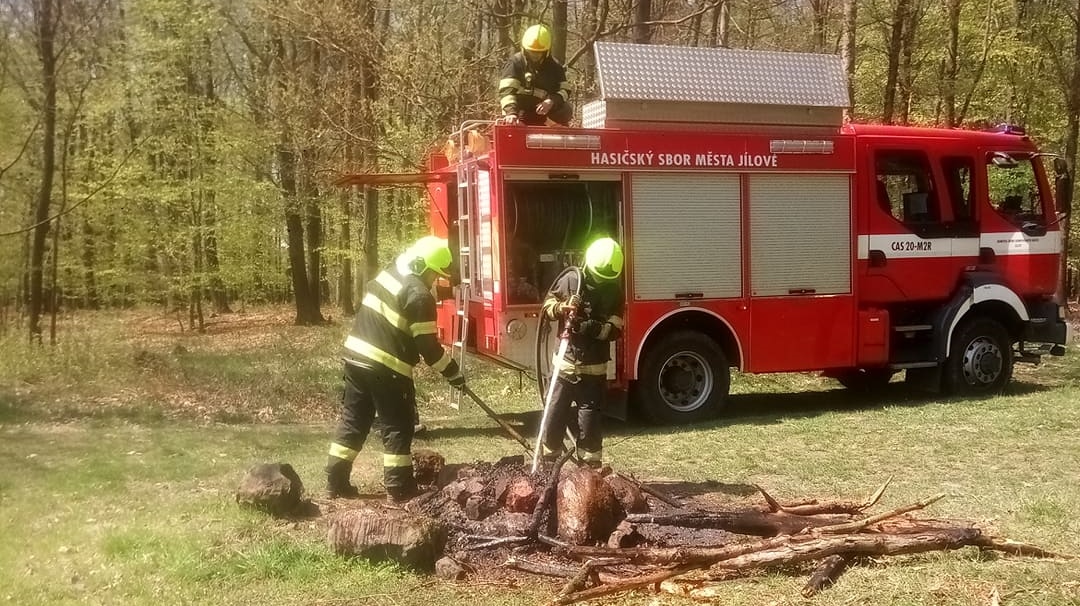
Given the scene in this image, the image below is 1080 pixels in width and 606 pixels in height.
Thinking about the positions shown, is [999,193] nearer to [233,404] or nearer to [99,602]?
[233,404]

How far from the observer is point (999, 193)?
9688 mm

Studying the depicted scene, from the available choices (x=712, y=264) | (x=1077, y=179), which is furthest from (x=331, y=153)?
(x=1077, y=179)

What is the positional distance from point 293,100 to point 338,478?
41.6 feet

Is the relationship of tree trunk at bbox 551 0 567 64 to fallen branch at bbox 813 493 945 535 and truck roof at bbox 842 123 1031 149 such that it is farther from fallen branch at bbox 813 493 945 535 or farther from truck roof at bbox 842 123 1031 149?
fallen branch at bbox 813 493 945 535

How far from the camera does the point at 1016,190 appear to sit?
9805 mm

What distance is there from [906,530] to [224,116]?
20190 mm

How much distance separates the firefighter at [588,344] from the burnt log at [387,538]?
5.68ft

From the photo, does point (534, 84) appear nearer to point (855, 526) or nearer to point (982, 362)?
point (855, 526)

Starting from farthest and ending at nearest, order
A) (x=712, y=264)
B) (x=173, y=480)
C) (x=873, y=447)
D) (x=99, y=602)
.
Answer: (x=712, y=264)
(x=873, y=447)
(x=173, y=480)
(x=99, y=602)

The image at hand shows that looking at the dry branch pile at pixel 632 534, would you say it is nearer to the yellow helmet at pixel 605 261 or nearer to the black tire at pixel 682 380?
the yellow helmet at pixel 605 261

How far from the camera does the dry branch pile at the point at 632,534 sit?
423 centimetres

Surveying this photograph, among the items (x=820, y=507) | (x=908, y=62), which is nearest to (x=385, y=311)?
(x=820, y=507)

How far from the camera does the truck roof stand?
9070 mm

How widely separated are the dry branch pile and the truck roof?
479 centimetres
